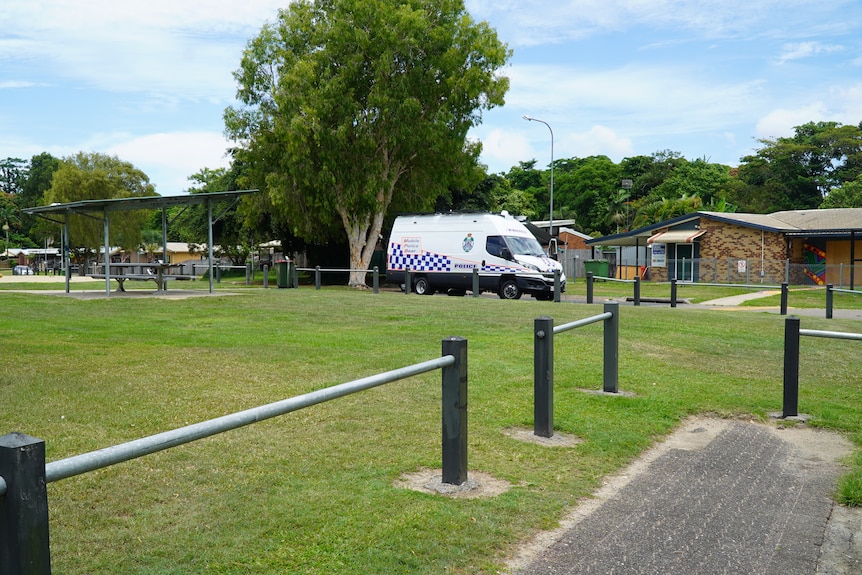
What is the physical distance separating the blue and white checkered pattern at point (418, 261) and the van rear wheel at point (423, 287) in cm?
35

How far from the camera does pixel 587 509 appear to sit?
438cm

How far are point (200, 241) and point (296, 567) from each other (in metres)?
53.9

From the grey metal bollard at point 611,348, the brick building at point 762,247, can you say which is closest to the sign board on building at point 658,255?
the brick building at point 762,247

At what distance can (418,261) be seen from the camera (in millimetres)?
25781

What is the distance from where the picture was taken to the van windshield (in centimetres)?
2377

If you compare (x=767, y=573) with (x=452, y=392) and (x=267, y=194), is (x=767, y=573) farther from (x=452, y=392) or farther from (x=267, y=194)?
(x=267, y=194)

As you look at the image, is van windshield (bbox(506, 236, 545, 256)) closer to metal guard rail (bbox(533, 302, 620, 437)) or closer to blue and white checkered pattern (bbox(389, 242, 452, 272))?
blue and white checkered pattern (bbox(389, 242, 452, 272))

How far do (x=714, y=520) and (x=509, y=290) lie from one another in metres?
19.4

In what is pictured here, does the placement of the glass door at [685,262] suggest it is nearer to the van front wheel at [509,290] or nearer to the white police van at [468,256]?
the white police van at [468,256]

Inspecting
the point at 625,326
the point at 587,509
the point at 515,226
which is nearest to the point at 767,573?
the point at 587,509

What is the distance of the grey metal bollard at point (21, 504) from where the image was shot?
203 cm

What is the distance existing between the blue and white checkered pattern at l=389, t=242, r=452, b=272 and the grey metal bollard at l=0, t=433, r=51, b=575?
75.2ft

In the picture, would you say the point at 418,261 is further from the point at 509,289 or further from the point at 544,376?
the point at 544,376

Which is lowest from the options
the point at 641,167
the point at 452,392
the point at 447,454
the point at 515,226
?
the point at 447,454
